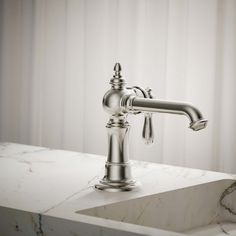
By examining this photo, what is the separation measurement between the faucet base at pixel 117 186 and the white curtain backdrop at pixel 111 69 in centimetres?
119

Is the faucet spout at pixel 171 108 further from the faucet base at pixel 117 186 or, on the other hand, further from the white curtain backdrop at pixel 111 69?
the white curtain backdrop at pixel 111 69

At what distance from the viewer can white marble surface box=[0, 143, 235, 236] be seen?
949mm

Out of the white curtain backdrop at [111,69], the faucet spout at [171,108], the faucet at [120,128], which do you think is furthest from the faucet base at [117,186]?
the white curtain backdrop at [111,69]

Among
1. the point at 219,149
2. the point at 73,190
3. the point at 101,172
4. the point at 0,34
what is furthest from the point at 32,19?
the point at 73,190

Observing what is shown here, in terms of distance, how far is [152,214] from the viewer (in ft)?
3.84

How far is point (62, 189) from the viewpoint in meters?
1.20

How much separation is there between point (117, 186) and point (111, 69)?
1451 mm

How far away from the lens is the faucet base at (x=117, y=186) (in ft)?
3.93

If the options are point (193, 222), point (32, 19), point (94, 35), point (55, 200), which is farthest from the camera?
point (32, 19)

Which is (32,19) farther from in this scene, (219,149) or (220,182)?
(220,182)

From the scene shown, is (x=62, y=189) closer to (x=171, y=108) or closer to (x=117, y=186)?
(x=117, y=186)

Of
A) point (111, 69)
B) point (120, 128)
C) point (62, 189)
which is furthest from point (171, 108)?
point (111, 69)

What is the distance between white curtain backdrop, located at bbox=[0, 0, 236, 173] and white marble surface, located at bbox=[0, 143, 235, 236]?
35.5 inches

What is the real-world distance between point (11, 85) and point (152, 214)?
6.44 ft
